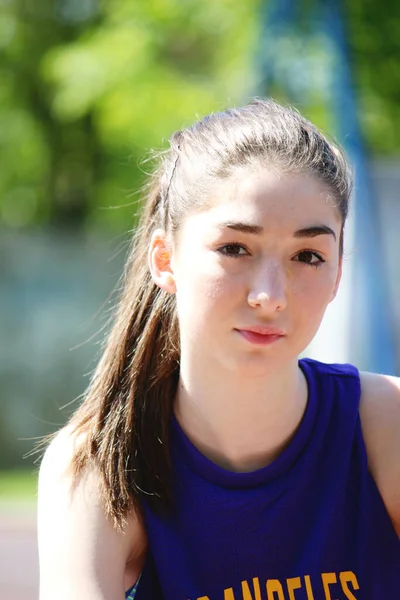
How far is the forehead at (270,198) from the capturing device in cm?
177

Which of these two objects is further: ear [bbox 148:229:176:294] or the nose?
ear [bbox 148:229:176:294]

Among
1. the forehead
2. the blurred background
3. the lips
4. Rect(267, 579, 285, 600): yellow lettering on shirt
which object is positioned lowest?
Rect(267, 579, 285, 600): yellow lettering on shirt

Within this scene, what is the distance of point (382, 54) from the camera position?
821 cm

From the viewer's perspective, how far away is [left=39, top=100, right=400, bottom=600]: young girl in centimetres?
180

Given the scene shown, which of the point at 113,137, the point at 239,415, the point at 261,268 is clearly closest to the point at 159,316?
the point at 239,415

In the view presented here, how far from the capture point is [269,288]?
1.75 meters

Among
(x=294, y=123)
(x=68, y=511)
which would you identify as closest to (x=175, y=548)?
(x=68, y=511)

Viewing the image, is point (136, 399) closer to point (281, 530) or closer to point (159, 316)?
point (159, 316)

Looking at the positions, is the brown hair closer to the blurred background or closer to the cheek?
the cheek

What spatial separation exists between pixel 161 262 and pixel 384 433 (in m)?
0.57

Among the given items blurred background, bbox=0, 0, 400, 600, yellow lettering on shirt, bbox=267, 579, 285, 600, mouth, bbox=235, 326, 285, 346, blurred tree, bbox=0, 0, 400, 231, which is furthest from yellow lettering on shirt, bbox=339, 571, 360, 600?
blurred tree, bbox=0, 0, 400, 231

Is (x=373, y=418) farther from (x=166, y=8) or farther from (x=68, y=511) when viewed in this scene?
(x=166, y=8)

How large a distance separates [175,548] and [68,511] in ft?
0.71

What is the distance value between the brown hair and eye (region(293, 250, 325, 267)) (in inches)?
6.0
